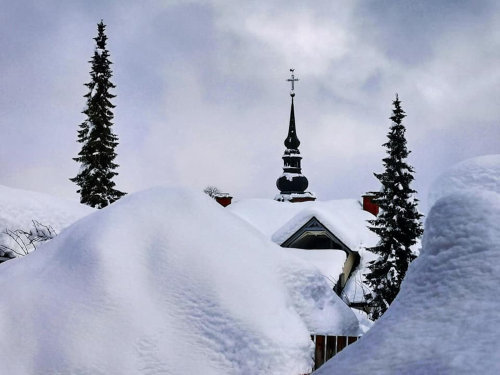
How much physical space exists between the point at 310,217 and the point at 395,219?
5.44m

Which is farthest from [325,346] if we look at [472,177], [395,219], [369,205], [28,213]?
[369,205]

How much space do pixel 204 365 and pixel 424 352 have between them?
2.43 meters

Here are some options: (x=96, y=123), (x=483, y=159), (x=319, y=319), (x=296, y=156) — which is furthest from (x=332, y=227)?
(x=296, y=156)

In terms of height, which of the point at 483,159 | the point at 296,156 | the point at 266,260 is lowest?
the point at 266,260

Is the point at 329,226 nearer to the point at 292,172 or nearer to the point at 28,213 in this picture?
the point at 28,213

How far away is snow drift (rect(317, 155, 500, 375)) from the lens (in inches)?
70.4

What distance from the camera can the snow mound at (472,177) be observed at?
295 cm

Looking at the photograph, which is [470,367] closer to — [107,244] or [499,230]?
[499,230]

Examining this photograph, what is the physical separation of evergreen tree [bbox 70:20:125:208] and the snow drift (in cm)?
1999

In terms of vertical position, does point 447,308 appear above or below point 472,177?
below

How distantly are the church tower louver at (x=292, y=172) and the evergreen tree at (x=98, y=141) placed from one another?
34930 mm

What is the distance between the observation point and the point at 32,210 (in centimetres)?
1109

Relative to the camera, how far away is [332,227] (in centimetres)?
2366

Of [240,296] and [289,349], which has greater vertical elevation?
[240,296]
